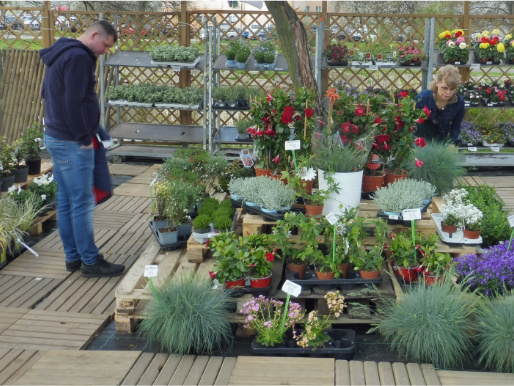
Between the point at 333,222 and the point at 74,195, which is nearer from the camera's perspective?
the point at 333,222

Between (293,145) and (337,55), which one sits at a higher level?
(337,55)

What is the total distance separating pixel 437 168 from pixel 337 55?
333 cm

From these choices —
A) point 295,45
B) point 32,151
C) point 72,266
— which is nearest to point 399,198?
point 295,45

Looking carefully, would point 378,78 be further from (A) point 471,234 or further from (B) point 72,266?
(B) point 72,266

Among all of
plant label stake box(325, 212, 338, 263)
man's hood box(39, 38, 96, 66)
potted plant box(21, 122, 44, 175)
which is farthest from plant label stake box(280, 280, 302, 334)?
potted plant box(21, 122, 44, 175)

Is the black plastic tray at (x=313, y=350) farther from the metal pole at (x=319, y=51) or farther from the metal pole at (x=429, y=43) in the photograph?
the metal pole at (x=429, y=43)

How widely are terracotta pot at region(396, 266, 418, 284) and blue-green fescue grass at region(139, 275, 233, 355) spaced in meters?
1.05

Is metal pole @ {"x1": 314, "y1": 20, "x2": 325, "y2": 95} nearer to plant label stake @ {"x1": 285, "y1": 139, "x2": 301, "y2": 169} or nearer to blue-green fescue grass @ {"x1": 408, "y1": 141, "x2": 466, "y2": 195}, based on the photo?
blue-green fescue grass @ {"x1": 408, "y1": 141, "x2": 466, "y2": 195}

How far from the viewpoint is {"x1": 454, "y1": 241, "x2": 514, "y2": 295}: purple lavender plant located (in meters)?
3.58

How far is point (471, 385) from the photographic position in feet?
10.2

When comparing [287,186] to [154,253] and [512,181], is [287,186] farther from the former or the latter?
[512,181]

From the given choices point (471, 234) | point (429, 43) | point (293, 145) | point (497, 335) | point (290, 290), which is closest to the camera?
point (497, 335)

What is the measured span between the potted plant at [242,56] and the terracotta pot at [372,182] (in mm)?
3673

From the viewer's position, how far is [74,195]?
14.2 ft
